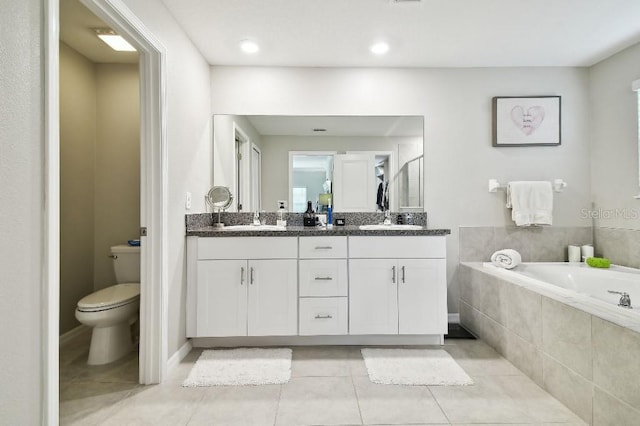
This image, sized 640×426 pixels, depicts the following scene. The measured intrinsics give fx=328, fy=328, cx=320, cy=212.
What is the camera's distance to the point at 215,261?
2398mm

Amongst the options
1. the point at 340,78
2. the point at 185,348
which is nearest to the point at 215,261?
the point at 185,348

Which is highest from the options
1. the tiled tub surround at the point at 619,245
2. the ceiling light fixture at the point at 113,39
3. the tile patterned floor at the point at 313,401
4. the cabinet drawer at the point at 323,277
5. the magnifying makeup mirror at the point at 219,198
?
the ceiling light fixture at the point at 113,39

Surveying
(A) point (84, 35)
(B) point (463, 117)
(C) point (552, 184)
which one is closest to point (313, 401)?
(B) point (463, 117)

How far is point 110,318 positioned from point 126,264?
61 cm

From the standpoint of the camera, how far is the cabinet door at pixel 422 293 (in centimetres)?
243

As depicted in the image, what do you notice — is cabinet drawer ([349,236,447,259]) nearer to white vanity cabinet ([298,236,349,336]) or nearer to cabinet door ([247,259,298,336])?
white vanity cabinet ([298,236,349,336])

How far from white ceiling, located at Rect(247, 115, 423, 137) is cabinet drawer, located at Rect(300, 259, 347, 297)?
121cm

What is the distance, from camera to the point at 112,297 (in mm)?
2258

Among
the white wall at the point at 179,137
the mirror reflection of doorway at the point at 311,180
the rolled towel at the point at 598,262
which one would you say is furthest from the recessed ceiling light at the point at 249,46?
the rolled towel at the point at 598,262

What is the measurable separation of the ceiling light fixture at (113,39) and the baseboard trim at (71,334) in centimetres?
233

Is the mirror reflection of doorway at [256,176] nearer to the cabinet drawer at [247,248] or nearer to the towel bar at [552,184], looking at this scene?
the cabinet drawer at [247,248]

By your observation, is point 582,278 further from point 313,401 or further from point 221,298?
point 221,298

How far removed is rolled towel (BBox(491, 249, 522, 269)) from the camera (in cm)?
261
